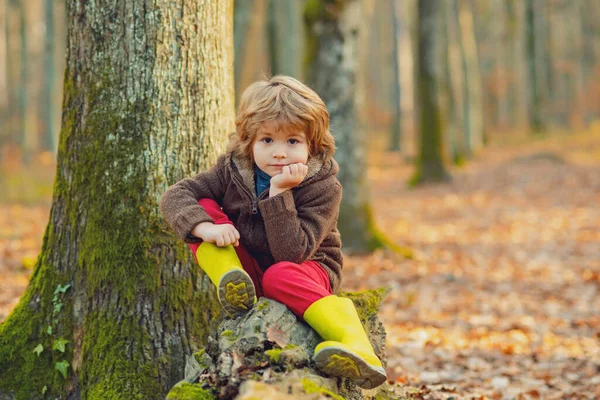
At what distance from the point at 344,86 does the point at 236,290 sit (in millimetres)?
5950

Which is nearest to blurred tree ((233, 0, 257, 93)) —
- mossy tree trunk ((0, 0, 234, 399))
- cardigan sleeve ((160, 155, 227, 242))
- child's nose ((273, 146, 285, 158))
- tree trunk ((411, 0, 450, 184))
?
tree trunk ((411, 0, 450, 184))

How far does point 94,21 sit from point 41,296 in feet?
5.43

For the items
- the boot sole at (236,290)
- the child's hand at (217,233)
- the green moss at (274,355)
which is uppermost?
the child's hand at (217,233)

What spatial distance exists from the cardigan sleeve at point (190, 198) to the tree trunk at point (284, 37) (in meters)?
9.86

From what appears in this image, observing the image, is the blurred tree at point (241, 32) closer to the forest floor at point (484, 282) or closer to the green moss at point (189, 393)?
the forest floor at point (484, 282)

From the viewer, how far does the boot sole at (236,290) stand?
2.92m

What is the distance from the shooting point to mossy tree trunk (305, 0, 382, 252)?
845 cm

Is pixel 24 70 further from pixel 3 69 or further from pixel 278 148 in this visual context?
pixel 278 148

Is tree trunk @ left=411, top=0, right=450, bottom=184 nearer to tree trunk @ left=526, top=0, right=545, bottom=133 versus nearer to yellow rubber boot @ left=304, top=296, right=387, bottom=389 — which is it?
tree trunk @ left=526, top=0, right=545, bottom=133

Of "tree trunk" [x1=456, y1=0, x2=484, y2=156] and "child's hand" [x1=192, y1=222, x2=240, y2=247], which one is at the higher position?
"tree trunk" [x1=456, y1=0, x2=484, y2=156]

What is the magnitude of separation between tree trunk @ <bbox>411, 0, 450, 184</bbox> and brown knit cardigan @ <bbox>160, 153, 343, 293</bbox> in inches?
502

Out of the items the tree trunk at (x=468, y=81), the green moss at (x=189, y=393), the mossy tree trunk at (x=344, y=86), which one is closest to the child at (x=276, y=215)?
the green moss at (x=189, y=393)

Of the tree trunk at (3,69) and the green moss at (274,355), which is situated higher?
the tree trunk at (3,69)

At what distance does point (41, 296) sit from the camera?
381 centimetres
